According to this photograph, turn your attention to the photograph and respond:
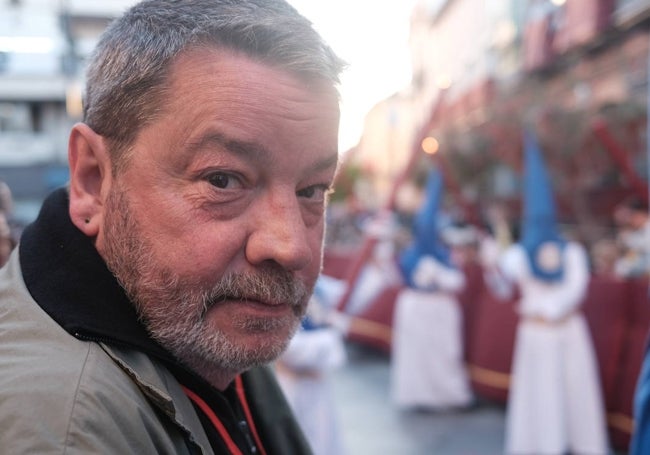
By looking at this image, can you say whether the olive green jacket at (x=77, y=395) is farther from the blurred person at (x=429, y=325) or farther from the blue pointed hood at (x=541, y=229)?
the blurred person at (x=429, y=325)

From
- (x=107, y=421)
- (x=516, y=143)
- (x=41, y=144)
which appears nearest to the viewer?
(x=107, y=421)

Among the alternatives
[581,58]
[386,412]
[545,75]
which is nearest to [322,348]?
[386,412]

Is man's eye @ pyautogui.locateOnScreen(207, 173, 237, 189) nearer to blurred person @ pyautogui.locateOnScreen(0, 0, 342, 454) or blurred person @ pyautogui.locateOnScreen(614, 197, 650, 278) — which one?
blurred person @ pyautogui.locateOnScreen(0, 0, 342, 454)

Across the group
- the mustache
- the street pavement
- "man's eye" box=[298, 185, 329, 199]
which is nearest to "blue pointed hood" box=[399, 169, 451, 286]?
the street pavement

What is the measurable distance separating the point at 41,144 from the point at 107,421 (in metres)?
25.7

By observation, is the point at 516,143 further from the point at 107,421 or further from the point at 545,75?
the point at 107,421

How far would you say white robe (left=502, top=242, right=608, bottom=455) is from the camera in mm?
5359

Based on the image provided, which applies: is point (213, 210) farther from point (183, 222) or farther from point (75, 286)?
point (75, 286)

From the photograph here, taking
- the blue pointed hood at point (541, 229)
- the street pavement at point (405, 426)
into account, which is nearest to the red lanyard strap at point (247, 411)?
the street pavement at point (405, 426)

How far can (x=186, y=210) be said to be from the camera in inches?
37.1

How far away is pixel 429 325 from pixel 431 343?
199 mm

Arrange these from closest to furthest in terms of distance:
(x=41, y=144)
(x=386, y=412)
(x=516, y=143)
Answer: (x=386, y=412) → (x=516, y=143) → (x=41, y=144)

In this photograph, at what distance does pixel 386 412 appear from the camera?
671 centimetres

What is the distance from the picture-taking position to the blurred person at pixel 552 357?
5.37 metres
